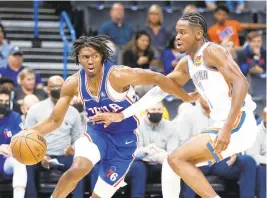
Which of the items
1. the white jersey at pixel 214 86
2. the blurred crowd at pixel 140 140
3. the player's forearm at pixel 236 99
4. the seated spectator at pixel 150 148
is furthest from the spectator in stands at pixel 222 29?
the player's forearm at pixel 236 99

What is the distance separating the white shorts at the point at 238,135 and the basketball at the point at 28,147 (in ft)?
5.17

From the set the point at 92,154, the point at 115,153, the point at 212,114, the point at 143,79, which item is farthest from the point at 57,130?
the point at 212,114

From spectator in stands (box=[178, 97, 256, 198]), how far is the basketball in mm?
2248

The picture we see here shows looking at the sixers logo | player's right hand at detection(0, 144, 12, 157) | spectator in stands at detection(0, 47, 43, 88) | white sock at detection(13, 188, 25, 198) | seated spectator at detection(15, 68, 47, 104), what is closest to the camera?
the sixers logo

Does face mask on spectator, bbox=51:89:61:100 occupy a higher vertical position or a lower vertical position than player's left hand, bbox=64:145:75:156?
higher

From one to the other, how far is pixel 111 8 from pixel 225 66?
652 centimetres

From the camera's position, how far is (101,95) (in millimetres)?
7516

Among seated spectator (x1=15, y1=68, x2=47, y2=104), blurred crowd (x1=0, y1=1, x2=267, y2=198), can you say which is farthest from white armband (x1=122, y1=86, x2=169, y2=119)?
seated spectator (x1=15, y1=68, x2=47, y2=104)

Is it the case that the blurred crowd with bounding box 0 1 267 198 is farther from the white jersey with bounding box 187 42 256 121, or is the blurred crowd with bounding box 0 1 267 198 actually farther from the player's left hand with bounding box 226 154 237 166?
the white jersey with bounding box 187 42 256 121

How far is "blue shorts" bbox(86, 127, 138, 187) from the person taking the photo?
25.3 ft

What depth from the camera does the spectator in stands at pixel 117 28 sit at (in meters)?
12.3

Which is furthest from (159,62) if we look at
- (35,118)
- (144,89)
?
(35,118)

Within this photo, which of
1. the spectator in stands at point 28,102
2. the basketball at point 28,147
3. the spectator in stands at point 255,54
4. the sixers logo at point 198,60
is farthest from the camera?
the spectator in stands at point 255,54

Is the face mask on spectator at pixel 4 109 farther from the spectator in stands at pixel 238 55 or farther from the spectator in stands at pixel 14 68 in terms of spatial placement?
the spectator in stands at pixel 238 55
